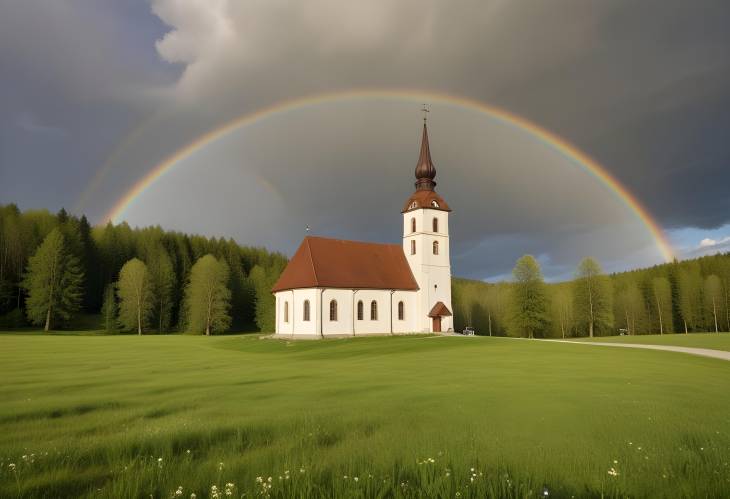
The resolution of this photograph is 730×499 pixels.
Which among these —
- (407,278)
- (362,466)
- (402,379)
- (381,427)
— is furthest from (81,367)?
(407,278)

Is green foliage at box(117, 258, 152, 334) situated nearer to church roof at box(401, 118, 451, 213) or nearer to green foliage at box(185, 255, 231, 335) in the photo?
green foliage at box(185, 255, 231, 335)

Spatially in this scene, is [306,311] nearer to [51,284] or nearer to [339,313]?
[339,313]

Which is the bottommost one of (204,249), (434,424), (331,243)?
(434,424)

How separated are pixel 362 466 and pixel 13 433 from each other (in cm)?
684

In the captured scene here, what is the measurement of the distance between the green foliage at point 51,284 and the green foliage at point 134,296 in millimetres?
6364

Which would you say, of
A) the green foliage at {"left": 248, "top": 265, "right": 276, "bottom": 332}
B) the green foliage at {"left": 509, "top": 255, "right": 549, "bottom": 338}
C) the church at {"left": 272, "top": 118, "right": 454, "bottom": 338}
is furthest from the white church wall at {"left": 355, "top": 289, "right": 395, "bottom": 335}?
the green foliage at {"left": 248, "top": 265, "right": 276, "bottom": 332}

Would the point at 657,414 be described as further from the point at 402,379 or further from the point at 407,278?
the point at 407,278

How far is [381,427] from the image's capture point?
9789 mm

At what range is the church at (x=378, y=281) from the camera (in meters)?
51.3

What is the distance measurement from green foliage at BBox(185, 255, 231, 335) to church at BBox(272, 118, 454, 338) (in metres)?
25.6

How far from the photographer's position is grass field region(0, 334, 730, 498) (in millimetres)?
6164

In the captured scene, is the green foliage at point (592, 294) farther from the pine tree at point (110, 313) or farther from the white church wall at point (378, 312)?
the pine tree at point (110, 313)

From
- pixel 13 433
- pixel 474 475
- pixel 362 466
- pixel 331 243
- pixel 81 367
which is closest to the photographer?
pixel 474 475

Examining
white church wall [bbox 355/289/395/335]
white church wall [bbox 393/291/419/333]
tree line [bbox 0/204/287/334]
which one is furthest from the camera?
tree line [bbox 0/204/287/334]
